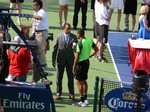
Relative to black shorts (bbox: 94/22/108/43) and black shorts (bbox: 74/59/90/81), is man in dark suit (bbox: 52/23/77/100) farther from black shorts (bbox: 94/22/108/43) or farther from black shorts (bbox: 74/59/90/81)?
black shorts (bbox: 94/22/108/43)

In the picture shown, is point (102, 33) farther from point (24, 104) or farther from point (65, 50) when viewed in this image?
point (24, 104)

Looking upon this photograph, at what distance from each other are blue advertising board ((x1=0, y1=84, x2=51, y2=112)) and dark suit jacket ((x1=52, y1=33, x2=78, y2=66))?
2.57 meters

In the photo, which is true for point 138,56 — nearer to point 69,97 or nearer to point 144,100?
point 69,97

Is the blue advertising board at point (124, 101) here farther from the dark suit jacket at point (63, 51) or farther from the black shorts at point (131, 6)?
the black shorts at point (131, 6)

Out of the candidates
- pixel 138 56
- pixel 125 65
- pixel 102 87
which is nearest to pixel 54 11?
pixel 125 65

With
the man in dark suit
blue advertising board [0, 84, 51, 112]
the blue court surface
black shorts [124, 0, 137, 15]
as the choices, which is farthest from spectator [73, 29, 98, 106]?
black shorts [124, 0, 137, 15]

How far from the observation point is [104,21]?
14453mm

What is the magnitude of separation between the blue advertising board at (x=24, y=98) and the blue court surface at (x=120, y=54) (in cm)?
503

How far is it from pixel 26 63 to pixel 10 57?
0.38 metres

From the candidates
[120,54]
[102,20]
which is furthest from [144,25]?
[120,54]

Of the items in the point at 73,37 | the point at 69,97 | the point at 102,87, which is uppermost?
the point at 73,37

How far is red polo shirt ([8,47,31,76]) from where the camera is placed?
33.7 feet

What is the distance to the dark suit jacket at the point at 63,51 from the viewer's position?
436 inches

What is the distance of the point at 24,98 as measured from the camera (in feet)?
28.1
